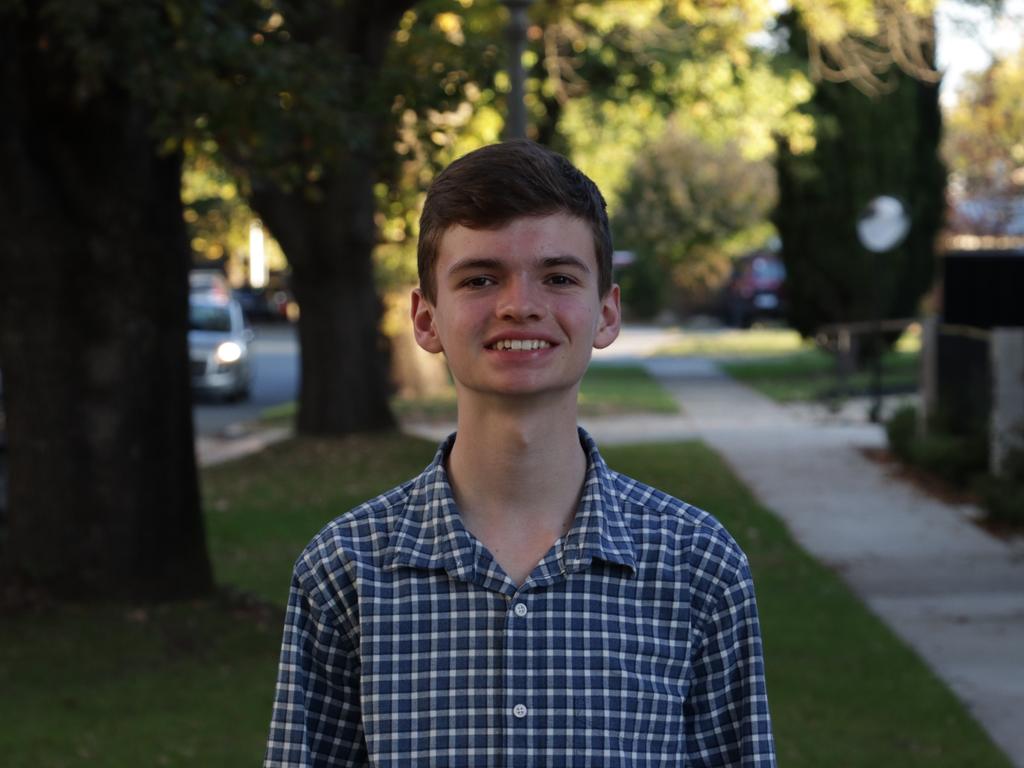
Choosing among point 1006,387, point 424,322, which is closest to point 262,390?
point 1006,387

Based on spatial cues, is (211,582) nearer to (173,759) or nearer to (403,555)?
(173,759)

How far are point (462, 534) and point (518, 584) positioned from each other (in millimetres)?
94

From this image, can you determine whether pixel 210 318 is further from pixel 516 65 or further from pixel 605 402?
pixel 516 65

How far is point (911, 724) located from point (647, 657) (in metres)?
5.23

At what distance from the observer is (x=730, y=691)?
2.37m

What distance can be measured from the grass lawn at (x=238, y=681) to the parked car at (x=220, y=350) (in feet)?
49.9

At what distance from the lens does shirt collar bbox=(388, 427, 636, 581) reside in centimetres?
226

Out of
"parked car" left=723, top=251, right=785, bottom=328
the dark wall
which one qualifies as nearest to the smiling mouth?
the dark wall

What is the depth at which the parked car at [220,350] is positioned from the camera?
26.8 m

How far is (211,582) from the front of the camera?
364 inches

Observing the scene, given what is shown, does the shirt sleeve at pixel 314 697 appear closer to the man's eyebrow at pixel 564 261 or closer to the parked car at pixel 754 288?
the man's eyebrow at pixel 564 261

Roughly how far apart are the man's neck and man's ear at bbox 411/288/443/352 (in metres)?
0.13

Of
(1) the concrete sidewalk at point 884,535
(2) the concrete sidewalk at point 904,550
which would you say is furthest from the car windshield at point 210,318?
(2) the concrete sidewalk at point 904,550

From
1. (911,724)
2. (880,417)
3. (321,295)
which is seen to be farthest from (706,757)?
(880,417)
